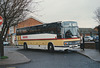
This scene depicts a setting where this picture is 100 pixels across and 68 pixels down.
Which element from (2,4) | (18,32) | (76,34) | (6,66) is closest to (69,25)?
(76,34)

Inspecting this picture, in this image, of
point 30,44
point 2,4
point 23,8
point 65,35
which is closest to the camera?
point 2,4

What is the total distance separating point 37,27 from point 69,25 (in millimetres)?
4820

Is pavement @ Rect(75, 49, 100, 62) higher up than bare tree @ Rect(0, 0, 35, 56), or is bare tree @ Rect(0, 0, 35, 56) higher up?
bare tree @ Rect(0, 0, 35, 56)

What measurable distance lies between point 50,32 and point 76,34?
9.44 ft

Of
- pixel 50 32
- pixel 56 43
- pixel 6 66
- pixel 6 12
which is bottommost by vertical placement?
pixel 6 66

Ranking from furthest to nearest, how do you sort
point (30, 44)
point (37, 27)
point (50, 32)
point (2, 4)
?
point (30, 44) → point (37, 27) → point (50, 32) → point (2, 4)

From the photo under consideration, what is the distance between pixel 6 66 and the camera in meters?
10.2

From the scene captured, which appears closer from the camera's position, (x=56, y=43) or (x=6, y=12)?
(x=6, y=12)

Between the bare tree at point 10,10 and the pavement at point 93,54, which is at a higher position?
the bare tree at point 10,10

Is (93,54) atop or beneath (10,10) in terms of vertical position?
beneath

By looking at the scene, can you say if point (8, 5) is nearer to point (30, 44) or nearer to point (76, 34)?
point (76, 34)

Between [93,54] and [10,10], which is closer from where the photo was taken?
[10,10]

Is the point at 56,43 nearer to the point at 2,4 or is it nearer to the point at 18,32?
the point at 2,4

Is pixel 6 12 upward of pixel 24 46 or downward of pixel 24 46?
upward
